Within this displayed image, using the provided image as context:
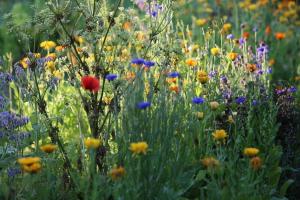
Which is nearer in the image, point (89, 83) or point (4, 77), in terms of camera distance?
point (89, 83)

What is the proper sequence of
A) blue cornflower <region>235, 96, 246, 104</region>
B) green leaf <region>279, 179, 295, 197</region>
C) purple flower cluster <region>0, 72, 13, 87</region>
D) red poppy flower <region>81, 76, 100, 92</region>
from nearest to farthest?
red poppy flower <region>81, 76, 100, 92</region>
green leaf <region>279, 179, 295, 197</region>
purple flower cluster <region>0, 72, 13, 87</region>
blue cornflower <region>235, 96, 246, 104</region>

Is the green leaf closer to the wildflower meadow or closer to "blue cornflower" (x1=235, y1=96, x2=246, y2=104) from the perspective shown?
the wildflower meadow

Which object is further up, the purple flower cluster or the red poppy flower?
the red poppy flower

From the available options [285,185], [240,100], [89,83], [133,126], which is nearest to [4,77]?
[89,83]

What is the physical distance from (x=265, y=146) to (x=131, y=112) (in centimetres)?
126

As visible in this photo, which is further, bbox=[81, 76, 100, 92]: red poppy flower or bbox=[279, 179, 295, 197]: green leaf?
bbox=[279, 179, 295, 197]: green leaf

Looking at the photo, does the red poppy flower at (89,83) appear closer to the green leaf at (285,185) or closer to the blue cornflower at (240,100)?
the green leaf at (285,185)

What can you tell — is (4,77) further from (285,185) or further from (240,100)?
(285,185)

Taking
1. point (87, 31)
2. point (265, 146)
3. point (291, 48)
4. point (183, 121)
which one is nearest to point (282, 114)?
point (265, 146)

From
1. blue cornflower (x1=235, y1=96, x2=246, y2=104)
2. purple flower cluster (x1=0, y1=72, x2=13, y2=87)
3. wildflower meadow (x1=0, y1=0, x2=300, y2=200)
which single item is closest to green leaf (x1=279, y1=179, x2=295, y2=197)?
wildflower meadow (x1=0, y1=0, x2=300, y2=200)

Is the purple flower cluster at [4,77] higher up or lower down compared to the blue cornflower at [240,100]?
higher up

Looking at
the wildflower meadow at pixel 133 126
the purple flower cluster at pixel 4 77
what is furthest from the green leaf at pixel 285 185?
the purple flower cluster at pixel 4 77

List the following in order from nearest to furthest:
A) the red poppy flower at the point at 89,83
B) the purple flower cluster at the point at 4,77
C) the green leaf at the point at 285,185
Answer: the red poppy flower at the point at 89,83 < the green leaf at the point at 285,185 < the purple flower cluster at the point at 4,77

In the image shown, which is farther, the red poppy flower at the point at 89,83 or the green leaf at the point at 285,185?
the green leaf at the point at 285,185
